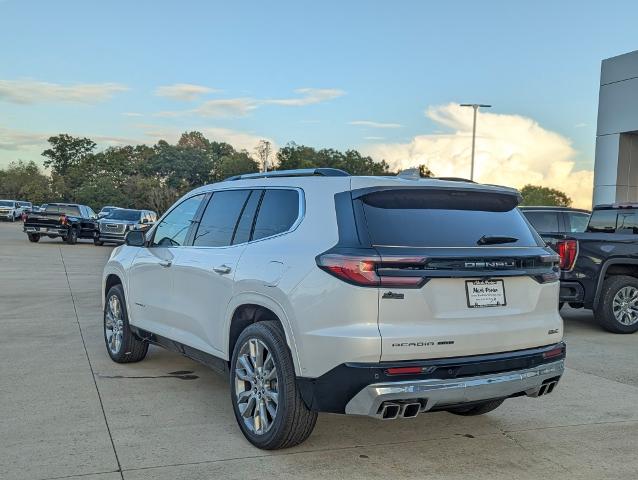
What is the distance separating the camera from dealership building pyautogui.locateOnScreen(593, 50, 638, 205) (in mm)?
23594

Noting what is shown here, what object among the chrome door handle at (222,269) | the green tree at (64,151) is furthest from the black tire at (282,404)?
the green tree at (64,151)

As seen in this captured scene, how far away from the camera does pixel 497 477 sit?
164 inches

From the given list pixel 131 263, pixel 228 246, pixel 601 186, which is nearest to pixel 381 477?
pixel 228 246

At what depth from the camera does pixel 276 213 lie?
4.79 metres

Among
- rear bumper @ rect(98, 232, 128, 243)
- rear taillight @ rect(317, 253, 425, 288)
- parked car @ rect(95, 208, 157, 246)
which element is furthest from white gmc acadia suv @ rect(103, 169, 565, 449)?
rear bumper @ rect(98, 232, 128, 243)

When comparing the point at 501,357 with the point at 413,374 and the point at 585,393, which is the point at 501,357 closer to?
the point at 413,374

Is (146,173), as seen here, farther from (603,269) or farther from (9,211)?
(603,269)

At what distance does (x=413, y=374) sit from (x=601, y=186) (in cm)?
2334

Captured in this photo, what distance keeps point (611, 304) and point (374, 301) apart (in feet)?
22.3

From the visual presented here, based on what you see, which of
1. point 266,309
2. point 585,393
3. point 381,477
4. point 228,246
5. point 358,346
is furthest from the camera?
point 585,393

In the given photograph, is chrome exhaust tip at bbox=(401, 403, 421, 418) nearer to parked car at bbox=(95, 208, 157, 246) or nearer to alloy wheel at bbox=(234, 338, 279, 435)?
alloy wheel at bbox=(234, 338, 279, 435)

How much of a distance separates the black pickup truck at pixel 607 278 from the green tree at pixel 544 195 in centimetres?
8029

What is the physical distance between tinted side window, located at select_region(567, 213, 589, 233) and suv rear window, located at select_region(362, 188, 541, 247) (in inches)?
310

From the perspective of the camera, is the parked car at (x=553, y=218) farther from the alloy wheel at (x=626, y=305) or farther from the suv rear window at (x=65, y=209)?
the suv rear window at (x=65, y=209)
